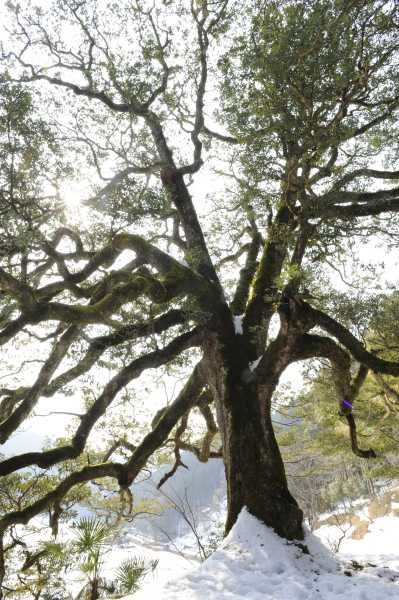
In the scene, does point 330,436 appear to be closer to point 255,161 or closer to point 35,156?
point 255,161

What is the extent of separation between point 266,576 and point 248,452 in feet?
5.45

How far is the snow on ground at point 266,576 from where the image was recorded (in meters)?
4.20

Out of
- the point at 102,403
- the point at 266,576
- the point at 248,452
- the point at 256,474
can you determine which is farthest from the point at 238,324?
the point at 266,576

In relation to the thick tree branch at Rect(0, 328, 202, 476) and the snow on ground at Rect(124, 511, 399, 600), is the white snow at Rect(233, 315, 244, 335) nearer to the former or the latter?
the thick tree branch at Rect(0, 328, 202, 476)

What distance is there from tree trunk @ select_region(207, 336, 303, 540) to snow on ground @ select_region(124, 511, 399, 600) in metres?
0.23

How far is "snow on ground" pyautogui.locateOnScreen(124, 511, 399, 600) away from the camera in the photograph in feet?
13.8

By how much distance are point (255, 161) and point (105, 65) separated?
4.53 m

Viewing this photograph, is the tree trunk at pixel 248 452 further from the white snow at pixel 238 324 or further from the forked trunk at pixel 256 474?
the white snow at pixel 238 324

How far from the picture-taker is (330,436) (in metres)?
14.8

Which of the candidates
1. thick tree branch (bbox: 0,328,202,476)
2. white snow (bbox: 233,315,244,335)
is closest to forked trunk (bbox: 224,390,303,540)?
white snow (bbox: 233,315,244,335)

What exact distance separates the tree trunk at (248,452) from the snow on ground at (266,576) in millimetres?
225

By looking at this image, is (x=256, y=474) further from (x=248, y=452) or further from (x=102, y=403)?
(x=102, y=403)

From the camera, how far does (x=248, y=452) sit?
5980 mm

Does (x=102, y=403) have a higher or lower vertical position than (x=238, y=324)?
lower
